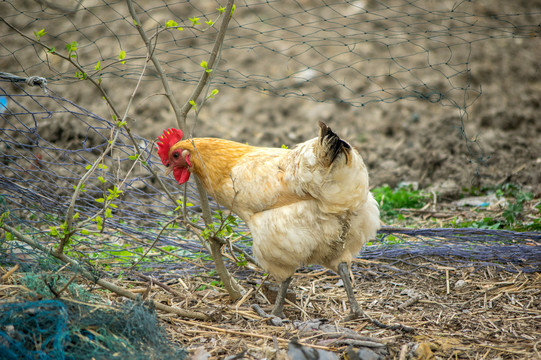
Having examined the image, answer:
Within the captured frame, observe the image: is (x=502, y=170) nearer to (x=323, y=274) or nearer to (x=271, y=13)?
(x=323, y=274)

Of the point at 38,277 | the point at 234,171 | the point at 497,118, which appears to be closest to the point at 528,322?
the point at 234,171

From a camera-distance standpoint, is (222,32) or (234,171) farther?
(234,171)

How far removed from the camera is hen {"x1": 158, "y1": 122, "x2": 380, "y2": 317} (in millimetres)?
3145

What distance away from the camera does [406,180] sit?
254 inches

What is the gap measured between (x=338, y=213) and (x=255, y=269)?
143 centimetres

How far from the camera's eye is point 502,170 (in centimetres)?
626

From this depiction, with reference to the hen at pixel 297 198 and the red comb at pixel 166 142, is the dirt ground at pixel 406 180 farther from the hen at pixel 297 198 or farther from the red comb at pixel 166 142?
the hen at pixel 297 198

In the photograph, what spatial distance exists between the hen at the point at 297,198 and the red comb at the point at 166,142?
0.05m

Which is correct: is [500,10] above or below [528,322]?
above

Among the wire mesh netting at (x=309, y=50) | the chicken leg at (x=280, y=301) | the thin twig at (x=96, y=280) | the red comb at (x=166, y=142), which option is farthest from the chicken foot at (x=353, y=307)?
the wire mesh netting at (x=309, y=50)

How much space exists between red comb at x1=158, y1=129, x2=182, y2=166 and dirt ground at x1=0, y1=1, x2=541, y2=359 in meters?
0.34

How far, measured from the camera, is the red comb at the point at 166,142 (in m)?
3.75

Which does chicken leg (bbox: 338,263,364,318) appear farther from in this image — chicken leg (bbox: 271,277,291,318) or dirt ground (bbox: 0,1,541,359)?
chicken leg (bbox: 271,277,291,318)

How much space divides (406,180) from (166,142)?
12.9 feet
